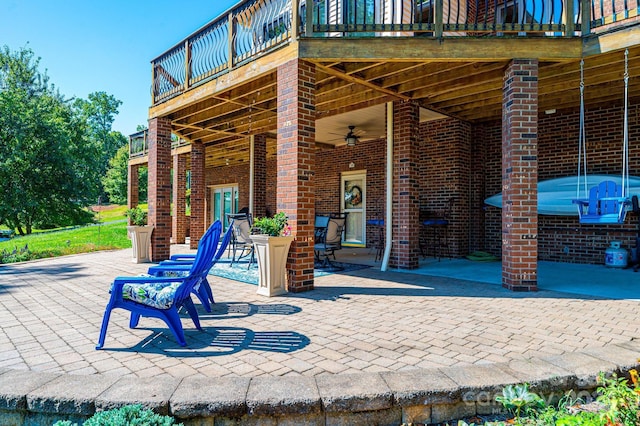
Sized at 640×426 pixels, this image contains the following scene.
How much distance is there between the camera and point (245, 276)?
5.69 m

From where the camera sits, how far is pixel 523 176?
4.61m

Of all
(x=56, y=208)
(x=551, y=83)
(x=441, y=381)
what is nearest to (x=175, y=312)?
(x=441, y=381)

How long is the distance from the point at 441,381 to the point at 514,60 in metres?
4.35

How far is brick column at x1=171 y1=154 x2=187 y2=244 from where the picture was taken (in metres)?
11.2

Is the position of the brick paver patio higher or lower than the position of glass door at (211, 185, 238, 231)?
lower

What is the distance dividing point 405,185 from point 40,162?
20005 mm

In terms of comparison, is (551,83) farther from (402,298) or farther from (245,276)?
(245,276)

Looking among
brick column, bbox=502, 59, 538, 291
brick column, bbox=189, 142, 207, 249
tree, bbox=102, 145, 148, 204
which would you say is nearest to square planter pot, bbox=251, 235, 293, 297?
brick column, bbox=502, 59, 538, 291

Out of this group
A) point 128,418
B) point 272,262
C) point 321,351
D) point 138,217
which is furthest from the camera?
point 138,217

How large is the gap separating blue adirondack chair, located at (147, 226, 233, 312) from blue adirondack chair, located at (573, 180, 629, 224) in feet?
14.6

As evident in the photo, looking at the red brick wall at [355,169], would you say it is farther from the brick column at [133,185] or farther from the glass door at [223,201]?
the brick column at [133,185]

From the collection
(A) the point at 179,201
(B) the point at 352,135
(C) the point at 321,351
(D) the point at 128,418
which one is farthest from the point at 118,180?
(D) the point at 128,418

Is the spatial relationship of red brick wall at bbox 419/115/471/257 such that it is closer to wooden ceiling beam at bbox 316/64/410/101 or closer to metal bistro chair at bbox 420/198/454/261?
metal bistro chair at bbox 420/198/454/261

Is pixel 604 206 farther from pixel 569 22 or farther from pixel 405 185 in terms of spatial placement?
pixel 405 185
